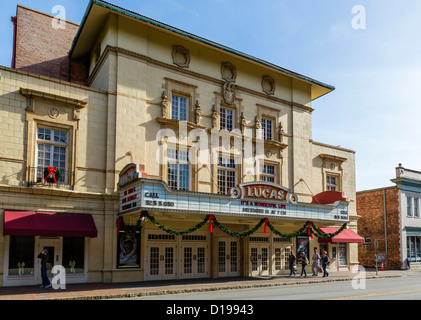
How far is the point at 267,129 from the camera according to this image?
28859 millimetres

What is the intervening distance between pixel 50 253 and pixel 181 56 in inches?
514

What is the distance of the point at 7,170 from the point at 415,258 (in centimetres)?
3414

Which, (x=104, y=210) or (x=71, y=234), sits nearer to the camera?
(x=71, y=234)

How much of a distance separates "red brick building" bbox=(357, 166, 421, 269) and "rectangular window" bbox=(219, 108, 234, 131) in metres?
19.1

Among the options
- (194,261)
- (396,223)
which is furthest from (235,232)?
(396,223)

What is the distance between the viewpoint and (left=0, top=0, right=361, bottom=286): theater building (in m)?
19.6

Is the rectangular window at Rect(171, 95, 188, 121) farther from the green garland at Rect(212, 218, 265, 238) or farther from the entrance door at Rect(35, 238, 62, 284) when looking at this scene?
the entrance door at Rect(35, 238, 62, 284)

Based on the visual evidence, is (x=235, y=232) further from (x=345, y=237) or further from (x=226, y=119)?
(x=345, y=237)

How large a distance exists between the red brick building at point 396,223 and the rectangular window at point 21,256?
2855 centimetres

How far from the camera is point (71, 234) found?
19.5 meters
